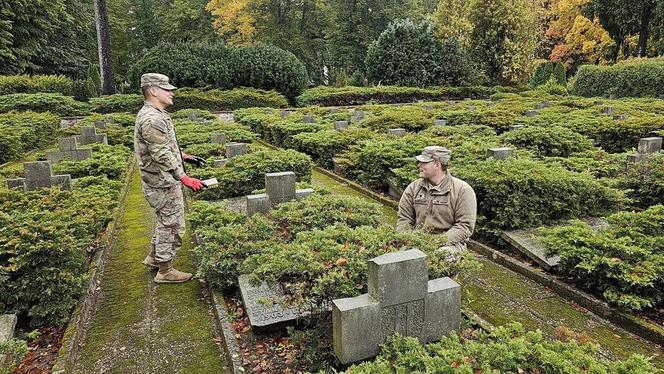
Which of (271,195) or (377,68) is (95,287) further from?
(377,68)

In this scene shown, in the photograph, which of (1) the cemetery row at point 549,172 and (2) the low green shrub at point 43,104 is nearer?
(1) the cemetery row at point 549,172

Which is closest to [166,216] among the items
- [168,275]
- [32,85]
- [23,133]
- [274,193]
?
[168,275]

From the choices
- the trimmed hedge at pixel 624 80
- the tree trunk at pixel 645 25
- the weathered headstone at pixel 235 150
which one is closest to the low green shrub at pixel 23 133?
the weathered headstone at pixel 235 150

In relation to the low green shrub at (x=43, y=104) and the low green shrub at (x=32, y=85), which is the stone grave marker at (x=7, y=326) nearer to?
the low green shrub at (x=43, y=104)

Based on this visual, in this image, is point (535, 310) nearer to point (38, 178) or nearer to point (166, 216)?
point (166, 216)

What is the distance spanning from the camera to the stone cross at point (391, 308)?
299 cm

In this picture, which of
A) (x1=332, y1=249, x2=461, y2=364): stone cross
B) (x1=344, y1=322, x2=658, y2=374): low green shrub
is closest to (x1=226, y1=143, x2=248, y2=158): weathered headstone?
(x1=332, y1=249, x2=461, y2=364): stone cross

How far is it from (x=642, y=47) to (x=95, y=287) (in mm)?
36864

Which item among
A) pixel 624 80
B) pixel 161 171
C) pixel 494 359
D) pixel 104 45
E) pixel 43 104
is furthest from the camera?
pixel 624 80

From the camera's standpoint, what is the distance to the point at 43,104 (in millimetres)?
20484

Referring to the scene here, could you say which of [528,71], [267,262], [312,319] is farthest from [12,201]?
[528,71]

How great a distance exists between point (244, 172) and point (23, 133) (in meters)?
9.31

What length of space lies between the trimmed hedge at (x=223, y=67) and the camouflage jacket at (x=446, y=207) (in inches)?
875

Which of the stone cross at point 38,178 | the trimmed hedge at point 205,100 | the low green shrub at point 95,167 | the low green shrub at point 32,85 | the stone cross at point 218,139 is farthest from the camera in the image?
the trimmed hedge at point 205,100
